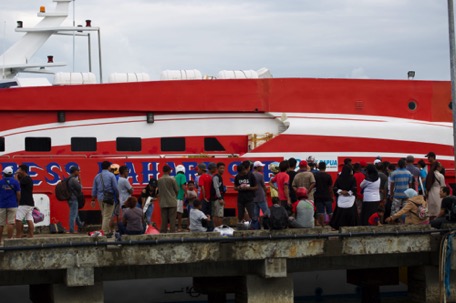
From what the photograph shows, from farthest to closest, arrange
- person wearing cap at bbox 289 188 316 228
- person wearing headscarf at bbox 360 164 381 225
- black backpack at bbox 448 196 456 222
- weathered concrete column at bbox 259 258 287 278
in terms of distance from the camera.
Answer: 1. person wearing headscarf at bbox 360 164 381 225
2. black backpack at bbox 448 196 456 222
3. person wearing cap at bbox 289 188 316 228
4. weathered concrete column at bbox 259 258 287 278

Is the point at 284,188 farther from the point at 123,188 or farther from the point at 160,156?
the point at 160,156

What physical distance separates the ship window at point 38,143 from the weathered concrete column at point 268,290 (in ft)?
24.9

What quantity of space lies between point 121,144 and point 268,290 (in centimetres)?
727

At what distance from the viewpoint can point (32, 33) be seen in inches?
1013

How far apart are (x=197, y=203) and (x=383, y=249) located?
3543mm

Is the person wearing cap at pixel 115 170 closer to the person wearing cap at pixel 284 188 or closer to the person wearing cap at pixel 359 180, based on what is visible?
the person wearing cap at pixel 284 188

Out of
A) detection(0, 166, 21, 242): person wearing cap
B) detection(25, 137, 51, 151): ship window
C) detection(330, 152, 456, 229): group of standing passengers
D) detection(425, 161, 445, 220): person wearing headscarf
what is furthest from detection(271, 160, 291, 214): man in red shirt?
detection(25, 137, 51, 151): ship window

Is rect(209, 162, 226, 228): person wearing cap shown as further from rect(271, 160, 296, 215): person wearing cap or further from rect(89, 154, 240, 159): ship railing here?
rect(89, 154, 240, 159): ship railing

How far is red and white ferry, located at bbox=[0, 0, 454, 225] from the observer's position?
884 inches

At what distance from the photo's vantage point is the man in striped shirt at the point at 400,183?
18.7 m

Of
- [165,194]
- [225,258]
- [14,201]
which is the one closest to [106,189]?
[165,194]

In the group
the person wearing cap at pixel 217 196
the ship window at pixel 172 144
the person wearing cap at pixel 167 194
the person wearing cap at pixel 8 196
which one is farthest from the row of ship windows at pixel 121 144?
the person wearing cap at pixel 8 196

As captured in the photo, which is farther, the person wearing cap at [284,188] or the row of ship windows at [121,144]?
the row of ship windows at [121,144]

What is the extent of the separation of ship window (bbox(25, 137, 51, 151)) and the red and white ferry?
0.08 feet
